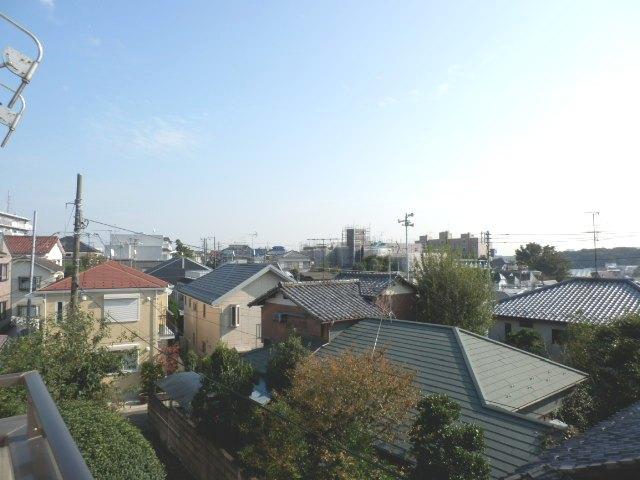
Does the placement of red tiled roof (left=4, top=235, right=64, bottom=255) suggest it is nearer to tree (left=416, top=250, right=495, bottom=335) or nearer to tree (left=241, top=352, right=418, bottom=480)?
tree (left=416, top=250, right=495, bottom=335)

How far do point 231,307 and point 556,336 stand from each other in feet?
53.2

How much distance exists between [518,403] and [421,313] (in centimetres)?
1113

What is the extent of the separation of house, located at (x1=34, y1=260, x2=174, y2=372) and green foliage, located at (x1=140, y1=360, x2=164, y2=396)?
594 mm

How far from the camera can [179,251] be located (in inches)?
2611

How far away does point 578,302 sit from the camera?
2067 cm

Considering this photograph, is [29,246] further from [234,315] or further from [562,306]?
[562,306]

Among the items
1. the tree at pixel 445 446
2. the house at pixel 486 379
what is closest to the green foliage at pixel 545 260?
the house at pixel 486 379

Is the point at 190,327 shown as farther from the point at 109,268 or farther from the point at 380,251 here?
the point at 380,251

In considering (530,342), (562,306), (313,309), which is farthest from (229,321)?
(562,306)

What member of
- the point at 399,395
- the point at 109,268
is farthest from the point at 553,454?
the point at 109,268

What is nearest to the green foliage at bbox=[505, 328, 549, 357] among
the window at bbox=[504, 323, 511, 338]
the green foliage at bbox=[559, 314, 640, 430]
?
the window at bbox=[504, 323, 511, 338]

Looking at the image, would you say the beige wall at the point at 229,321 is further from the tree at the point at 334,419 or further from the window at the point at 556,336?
the window at the point at 556,336

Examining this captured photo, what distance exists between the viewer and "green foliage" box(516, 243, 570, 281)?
59009 mm

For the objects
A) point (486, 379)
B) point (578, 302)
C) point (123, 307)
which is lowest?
point (486, 379)
